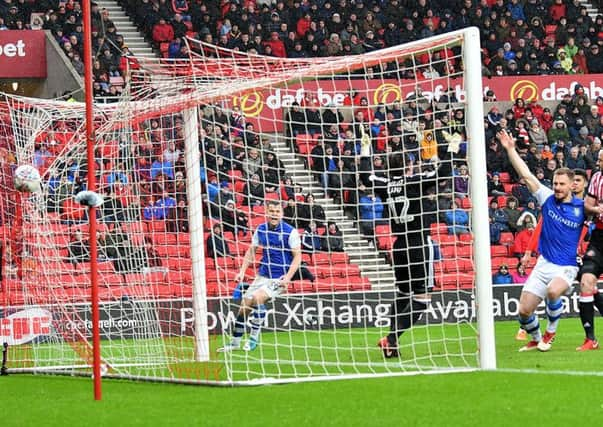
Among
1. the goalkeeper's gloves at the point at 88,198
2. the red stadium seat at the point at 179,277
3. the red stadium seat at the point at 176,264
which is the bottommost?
the red stadium seat at the point at 179,277

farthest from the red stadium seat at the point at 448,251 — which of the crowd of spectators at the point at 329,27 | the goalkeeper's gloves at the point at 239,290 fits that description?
the goalkeeper's gloves at the point at 239,290

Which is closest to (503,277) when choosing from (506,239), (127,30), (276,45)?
(506,239)

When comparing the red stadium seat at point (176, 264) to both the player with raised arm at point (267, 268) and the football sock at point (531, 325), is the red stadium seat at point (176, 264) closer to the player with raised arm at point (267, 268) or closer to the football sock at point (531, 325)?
the player with raised arm at point (267, 268)

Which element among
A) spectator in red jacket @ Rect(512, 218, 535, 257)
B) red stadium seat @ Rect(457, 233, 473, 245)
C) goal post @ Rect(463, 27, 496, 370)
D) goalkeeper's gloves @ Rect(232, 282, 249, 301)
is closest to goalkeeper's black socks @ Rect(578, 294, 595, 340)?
red stadium seat @ Rect(457, 233, 473, 245)

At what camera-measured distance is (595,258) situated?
13570 millimetres

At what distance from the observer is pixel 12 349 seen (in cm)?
1416

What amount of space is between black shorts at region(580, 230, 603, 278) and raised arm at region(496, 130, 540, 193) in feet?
4.39

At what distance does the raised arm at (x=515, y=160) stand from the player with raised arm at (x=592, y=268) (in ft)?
3.15

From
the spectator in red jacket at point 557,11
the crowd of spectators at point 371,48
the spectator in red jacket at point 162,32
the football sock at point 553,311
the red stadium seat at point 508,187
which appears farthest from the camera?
the spectator in red jacket at point 557,11

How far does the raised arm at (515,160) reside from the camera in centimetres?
1157

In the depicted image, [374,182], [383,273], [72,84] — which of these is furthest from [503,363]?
[72,84]

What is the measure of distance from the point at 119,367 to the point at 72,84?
39.9 ft

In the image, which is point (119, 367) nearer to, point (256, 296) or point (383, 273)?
point (256, 296)

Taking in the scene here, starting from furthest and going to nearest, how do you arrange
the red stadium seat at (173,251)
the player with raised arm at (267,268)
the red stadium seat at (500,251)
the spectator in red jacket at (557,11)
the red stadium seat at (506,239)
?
1. the spectator in red jacket at (557,11)
2. the red stadium seat at (506,239)
3. the red stadium seat at (500,251)
4. the red stadium seat at (173,251)
5. the player with raised arm at (267,268)
